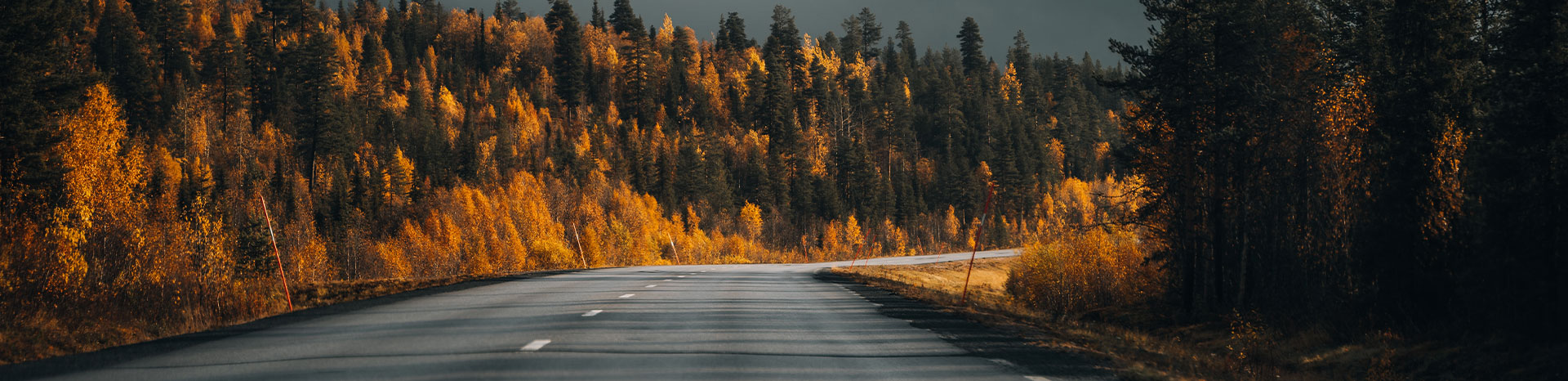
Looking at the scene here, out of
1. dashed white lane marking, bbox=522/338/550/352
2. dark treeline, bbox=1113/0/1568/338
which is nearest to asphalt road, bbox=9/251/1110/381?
dashed white lane marking, bbox=522/338/550/352

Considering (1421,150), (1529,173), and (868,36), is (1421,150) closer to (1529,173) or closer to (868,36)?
(1529,173)

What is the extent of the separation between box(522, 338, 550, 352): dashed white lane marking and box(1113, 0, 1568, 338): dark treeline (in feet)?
50.4

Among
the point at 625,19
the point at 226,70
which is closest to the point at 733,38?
the point at 625,19

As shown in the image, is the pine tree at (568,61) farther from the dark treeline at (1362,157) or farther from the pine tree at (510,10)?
the dark treeline at (1362,157)

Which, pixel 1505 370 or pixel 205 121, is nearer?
pixel 1505 370

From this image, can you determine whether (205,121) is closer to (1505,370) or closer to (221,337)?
(221,337)

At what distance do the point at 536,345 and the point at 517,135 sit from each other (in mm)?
121621

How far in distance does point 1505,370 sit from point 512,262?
62.9m

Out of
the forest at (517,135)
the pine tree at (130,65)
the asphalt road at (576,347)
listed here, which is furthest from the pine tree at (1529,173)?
the pine tree at (130,65)

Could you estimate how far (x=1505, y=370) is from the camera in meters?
14.7

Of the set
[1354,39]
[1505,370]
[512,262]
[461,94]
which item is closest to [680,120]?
[461,94]

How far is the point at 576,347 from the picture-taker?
32.4ft

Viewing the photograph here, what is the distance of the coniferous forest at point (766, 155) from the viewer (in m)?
17.2

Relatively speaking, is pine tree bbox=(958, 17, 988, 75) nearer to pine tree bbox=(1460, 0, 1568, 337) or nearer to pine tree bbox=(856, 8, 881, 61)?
pine tree bbox=(856, 8, 881, 61)
